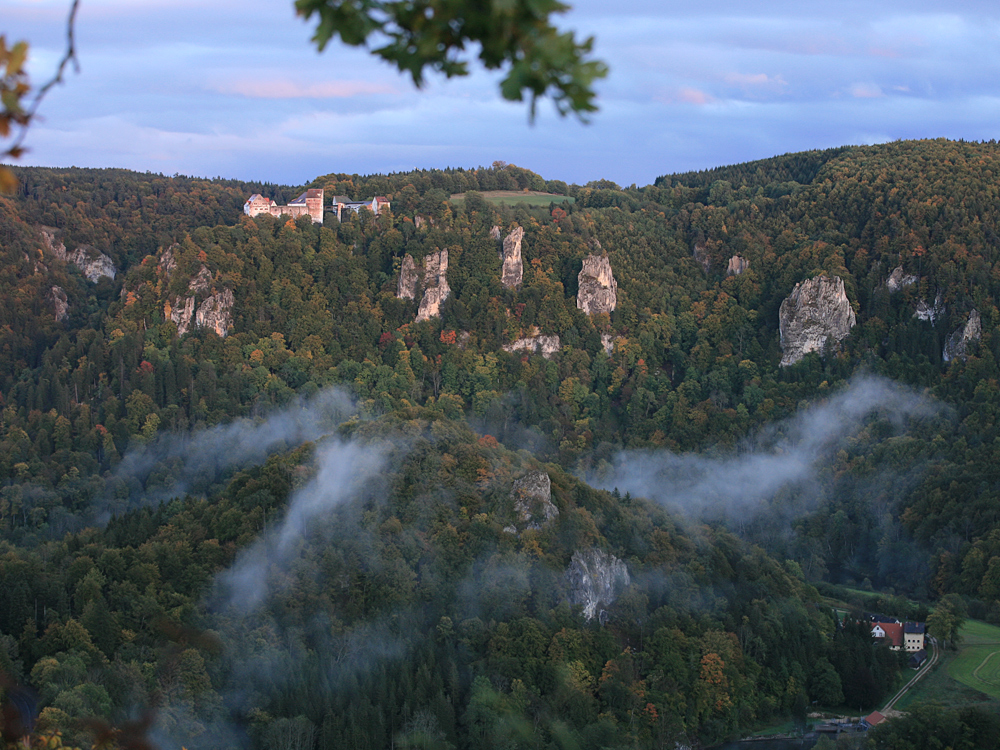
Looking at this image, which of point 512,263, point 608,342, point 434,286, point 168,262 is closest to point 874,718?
point 608,342

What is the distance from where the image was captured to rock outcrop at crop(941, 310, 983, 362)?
122 meters

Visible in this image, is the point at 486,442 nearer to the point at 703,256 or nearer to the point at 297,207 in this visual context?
the point at 297,207

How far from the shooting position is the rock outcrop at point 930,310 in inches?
5074

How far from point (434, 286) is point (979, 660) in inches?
3557

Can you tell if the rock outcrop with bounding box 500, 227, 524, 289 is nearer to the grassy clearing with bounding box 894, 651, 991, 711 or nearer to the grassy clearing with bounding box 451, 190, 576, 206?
the grassy clearing with bounding box 451, 190, 576, 206

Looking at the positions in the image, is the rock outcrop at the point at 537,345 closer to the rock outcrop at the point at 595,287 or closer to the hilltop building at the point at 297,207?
the rock outcrop at the point at 595,287

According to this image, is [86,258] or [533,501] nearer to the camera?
[533,501]

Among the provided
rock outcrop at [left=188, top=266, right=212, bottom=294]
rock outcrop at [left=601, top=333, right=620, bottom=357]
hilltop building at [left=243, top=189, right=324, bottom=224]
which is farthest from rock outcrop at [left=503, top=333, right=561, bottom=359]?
rock outcrop at [left=188, top=266, right=212, bottom=294]

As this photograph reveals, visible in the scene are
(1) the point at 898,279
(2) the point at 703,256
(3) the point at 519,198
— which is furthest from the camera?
(3) the point at 519,198

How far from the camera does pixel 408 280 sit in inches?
5694

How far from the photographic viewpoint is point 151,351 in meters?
126

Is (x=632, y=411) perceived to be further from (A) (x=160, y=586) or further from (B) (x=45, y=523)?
(A) (x=160, y=586)

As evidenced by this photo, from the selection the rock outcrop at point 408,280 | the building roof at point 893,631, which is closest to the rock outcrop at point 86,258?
the rock outcrop at point 408,280

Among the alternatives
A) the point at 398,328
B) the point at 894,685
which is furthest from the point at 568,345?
the point at 894,685
